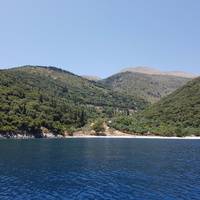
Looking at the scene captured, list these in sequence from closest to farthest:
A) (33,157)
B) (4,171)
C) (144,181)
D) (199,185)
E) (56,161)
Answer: (199,185), (144,181), (4,171), (56,161), (33,157)

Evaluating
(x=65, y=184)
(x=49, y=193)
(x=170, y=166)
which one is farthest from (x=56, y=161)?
(x=49, y=193)

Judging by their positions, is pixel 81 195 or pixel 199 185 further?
pixel 199 185

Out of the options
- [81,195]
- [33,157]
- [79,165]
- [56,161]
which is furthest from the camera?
[33,157]

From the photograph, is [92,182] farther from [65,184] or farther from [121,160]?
[121,160]

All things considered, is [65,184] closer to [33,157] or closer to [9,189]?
[9,189]

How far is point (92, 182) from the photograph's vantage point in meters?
84.4

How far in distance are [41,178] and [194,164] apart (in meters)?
51.2

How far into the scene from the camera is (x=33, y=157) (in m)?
132

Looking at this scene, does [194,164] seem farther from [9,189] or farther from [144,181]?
[9,189]

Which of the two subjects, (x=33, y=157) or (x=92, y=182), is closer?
(x=92, y=182)

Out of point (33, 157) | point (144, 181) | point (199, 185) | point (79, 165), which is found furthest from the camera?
point (33, 157)

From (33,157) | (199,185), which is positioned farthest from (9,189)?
(33,157)

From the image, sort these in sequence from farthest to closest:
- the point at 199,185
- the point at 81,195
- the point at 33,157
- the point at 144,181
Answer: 1. the point at 33,157
2. the point at 144,181
3. the point at 199,185
4. the point at 81,195

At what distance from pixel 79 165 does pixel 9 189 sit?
1638 inches
